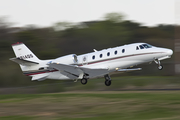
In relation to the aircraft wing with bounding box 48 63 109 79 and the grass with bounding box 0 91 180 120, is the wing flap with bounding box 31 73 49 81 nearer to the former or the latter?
the aircraft wing with bounding box 48 63 109 79

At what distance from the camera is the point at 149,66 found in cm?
4700

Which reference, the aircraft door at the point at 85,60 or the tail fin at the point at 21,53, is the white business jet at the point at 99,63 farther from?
the tail fin at the point at 21,53

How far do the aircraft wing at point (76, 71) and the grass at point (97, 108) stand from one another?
1.94m

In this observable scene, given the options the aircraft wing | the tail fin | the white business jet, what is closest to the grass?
the aircraft wing

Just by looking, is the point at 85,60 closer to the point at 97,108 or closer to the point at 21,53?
the point at 97,108

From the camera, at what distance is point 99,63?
911 inches

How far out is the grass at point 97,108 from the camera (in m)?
16.5

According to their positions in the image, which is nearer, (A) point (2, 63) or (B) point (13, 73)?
(B) point (13, 73)

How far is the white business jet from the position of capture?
2214 cm

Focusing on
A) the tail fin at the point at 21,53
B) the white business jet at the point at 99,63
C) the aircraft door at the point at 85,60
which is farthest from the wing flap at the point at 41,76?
the aircraft door at the point at 85,60

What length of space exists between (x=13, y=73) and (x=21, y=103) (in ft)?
71.5

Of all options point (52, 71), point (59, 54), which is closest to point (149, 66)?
point (59, 54)

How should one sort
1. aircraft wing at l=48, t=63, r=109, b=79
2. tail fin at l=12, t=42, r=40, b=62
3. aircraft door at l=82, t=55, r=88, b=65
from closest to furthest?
aircraft wing at l=48, t=63, r=109, b=79, aircraft door at l=82, t=55, r=88, b=65, tail fin at l=12, t=42, r=40, b=62

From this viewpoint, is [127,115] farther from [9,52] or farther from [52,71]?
[9,52]
